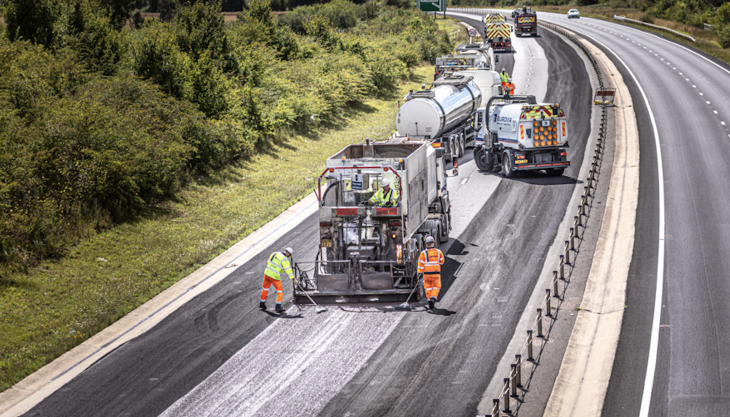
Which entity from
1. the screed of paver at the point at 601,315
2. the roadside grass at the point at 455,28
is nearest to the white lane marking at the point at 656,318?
the screed of paver at the point at 601,315

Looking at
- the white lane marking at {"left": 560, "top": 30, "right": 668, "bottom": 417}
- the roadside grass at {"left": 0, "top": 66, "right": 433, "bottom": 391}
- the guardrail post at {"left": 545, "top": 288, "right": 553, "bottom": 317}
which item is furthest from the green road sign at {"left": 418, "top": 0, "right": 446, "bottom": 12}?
the guardrail post at {"left": 545, "top": 288, "right": 553, "bottom": 317}

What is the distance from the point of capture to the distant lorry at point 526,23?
258ft

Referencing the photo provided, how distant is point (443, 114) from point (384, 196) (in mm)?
14030

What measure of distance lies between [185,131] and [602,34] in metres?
63.3

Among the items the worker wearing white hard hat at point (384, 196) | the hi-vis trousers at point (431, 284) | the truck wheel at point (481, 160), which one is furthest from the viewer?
the truck wheel at point (481, 160)

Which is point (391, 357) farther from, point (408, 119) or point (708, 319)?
point (408, 119)

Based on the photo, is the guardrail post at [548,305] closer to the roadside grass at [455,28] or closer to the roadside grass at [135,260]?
the roadside grass at [135,260]

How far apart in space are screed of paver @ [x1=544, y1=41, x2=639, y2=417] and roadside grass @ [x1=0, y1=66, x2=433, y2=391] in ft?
36.2

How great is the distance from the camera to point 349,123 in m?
41.4

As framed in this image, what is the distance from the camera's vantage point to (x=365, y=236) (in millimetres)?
18219

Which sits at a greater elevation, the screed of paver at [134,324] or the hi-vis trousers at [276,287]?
the hi-vis trousers at [276,287]

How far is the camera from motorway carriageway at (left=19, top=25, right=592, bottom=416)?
13.4 metres

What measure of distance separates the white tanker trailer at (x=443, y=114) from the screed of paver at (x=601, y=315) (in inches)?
293

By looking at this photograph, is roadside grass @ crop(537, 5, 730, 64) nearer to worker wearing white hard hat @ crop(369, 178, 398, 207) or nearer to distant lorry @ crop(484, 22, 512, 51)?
distant lorry @ crop(484, 22, 512, 51)
